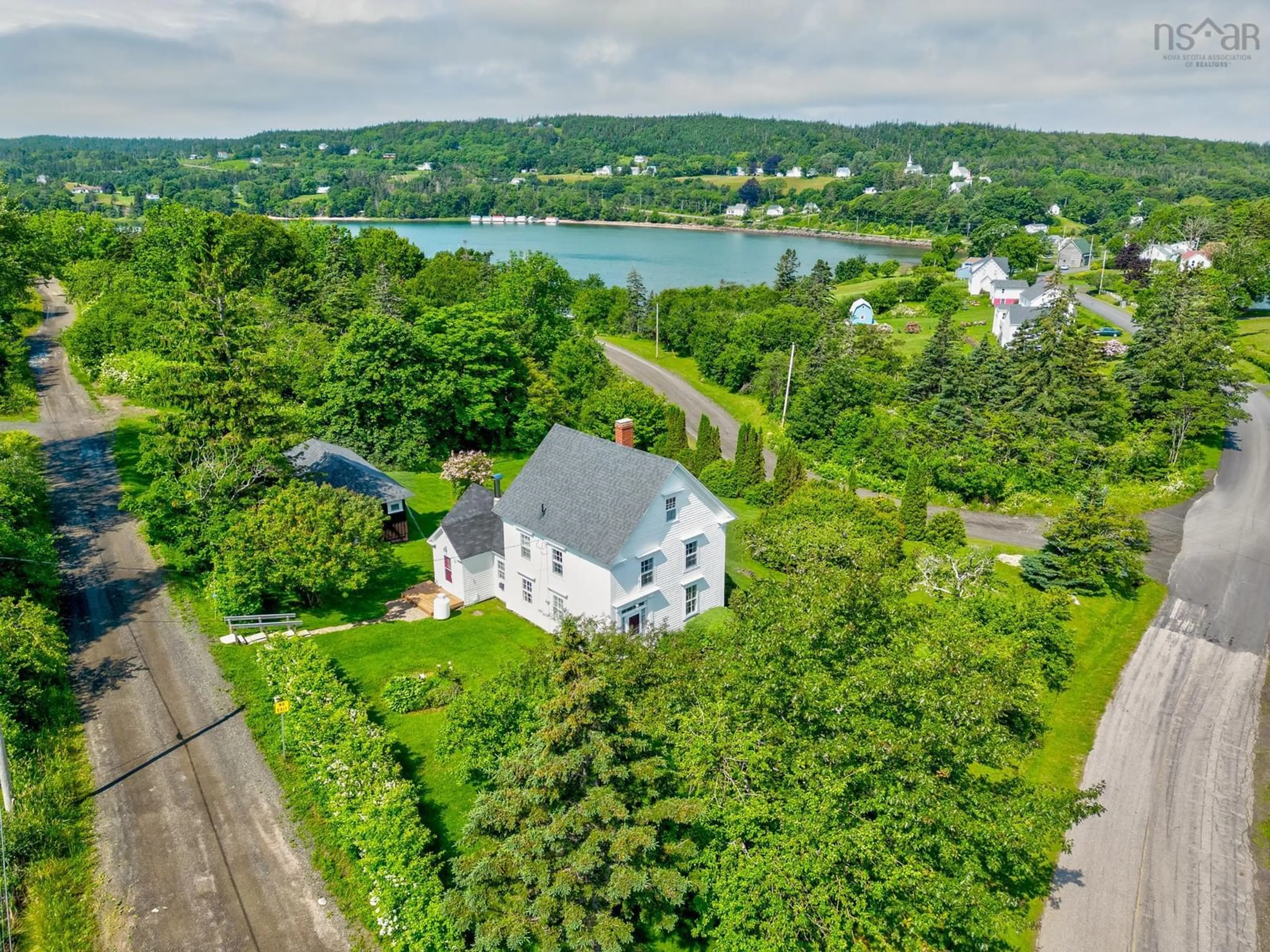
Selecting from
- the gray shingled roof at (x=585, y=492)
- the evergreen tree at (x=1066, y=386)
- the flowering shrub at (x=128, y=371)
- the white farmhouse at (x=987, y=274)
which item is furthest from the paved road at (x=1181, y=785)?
the white farmhouse at (x=987, y=274)

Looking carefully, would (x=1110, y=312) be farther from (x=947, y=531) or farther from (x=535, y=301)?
(x=535, y=301)

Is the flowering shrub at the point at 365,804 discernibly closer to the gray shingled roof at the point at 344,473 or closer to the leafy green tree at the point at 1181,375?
the gray shingled roof at the point at 344,473

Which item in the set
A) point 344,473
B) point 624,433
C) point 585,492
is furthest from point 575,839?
point 344,473

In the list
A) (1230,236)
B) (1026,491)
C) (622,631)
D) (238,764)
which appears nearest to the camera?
(238,764)

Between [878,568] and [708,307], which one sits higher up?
[708,307]

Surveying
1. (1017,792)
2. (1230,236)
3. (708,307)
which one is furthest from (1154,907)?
(1230,236)

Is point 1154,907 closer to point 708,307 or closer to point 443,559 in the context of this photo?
point 443,559
